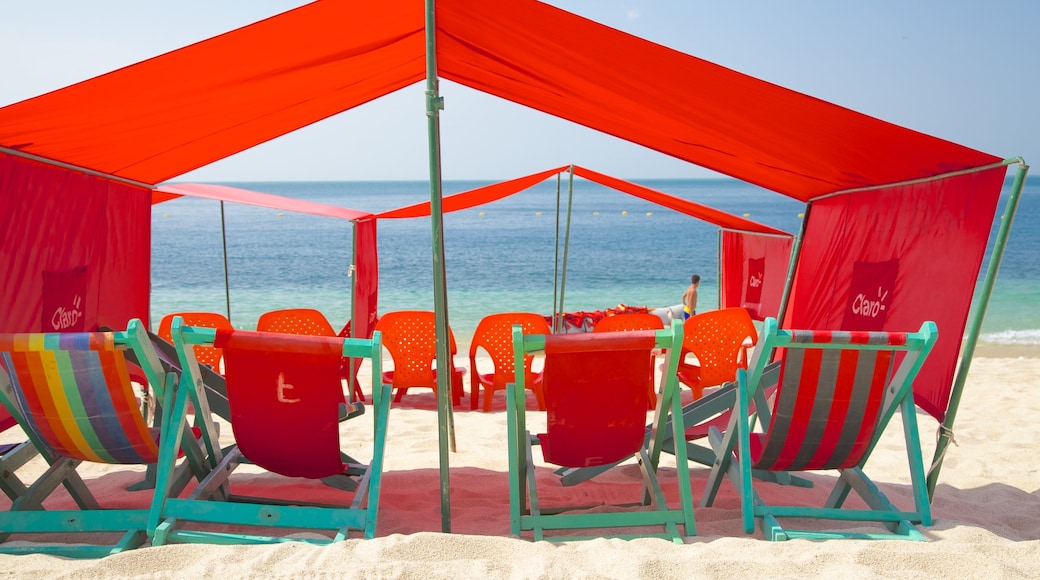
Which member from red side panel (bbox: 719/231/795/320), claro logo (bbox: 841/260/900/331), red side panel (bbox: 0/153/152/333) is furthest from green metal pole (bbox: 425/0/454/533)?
red side panel (bbox: 719/231/795/320)

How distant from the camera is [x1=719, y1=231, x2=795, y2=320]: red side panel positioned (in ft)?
24.7

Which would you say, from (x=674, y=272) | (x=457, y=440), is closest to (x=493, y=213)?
(x=674, y=272)

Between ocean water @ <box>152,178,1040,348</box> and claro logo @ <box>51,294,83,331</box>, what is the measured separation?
4.27 meters

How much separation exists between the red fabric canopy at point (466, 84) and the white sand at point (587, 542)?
5.23ft

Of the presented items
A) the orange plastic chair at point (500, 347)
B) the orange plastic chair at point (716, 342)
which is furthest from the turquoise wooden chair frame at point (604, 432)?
the orange plastic chair at point (716, 342)

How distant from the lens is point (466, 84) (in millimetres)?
4262

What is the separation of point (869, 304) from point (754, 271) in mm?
4040

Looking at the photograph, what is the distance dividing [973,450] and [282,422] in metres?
4.11

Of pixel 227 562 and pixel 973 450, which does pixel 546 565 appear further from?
pixel 973 450

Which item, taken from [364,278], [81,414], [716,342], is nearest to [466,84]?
[81,414]

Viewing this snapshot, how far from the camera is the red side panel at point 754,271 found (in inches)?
296

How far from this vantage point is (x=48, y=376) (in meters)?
2.57

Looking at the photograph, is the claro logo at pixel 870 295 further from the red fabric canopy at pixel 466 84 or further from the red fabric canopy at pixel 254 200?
the red fabric canopy at pixel 254 200

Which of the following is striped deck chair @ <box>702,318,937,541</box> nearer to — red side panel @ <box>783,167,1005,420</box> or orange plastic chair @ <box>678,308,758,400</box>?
red side panel @ <box>783,167,1005,420</box>
